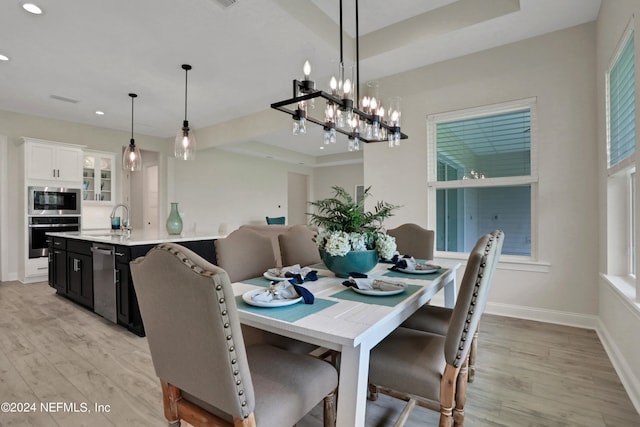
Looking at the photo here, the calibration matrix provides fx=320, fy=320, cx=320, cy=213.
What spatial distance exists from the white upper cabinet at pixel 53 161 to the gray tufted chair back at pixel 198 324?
562 centimetres

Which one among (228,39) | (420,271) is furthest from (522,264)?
(228,39)

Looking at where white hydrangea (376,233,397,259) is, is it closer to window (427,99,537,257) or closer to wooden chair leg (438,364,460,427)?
wooden chair leg (438,364,460,427)

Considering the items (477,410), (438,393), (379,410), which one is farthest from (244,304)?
(477,410)

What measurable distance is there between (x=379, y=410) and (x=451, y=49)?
3367mm

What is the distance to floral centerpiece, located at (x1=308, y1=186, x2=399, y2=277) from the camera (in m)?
1.76

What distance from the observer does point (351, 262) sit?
1.77 meters

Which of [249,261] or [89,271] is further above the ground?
[249,261]

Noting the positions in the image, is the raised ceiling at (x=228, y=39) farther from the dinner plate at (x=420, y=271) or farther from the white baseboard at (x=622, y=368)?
the white baseboard at (x=622, y=368)

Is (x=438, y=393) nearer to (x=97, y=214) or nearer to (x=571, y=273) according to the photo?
(x=571, y=273)

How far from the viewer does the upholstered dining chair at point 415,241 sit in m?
2.75

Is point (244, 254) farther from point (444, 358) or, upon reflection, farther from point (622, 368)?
point (622, 368)

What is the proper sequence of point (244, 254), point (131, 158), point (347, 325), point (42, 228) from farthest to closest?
point (42, 228) → point (131, 158) → point (244, 254) → point (347, 325)

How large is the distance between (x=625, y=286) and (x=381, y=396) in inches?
73.5

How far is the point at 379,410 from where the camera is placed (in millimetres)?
1764
